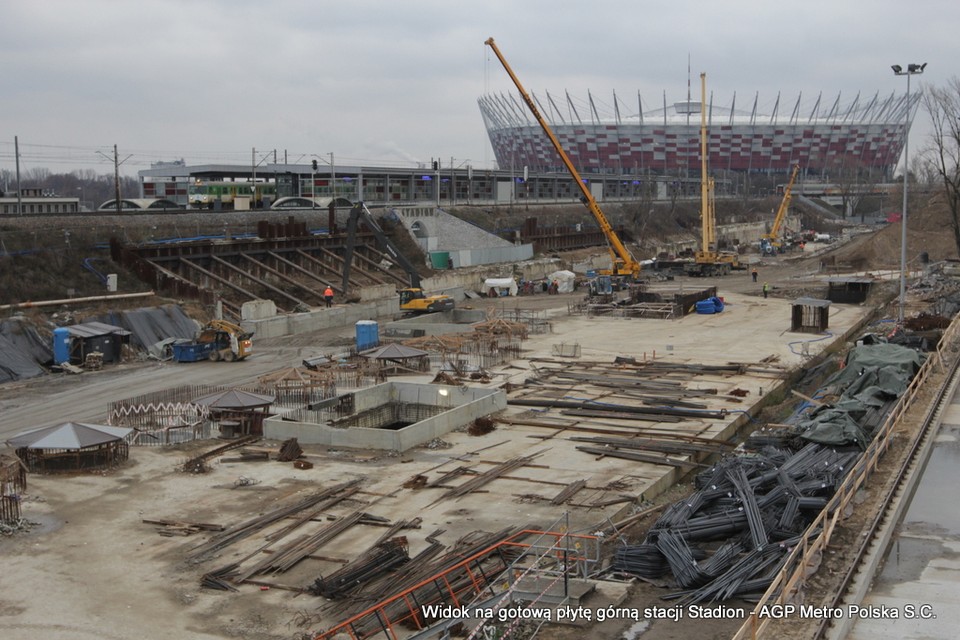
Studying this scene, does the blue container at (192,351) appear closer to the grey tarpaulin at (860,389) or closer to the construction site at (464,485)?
the construction site at (464,485)

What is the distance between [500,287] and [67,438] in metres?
45.2

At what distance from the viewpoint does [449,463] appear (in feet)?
81.3

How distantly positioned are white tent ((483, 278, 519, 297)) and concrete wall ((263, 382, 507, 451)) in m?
34.8

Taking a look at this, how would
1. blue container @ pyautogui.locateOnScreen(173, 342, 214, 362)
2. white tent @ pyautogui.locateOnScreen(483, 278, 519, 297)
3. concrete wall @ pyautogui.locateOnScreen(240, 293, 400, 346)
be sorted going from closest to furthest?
blue container @ pyautogui.locateOnScreen(173, 342, 214, 362)
concrete wall @ pyautogui.locateOnScreen(240, 293, 400, 346)
white tent @ pyautogui.locateOnScreen(483, 278, 519, 297)

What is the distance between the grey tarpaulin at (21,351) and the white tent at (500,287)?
108 feet

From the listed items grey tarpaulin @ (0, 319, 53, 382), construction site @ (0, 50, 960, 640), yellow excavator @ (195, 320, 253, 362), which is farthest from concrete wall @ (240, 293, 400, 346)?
grey tarpaulin @ (0, 319, 53, 382)

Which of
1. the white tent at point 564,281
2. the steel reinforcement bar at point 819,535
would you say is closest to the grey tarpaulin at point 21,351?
the steel reinforcement bar at point 819,535

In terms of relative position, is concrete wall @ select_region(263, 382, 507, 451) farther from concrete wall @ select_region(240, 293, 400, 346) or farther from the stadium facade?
the stadium facade

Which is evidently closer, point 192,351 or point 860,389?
point 860,389

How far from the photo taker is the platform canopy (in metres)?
23.4

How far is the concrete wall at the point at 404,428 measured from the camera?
2612cm

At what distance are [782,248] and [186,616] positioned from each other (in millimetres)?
103169

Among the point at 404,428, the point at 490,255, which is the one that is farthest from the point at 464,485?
the point at 490,255

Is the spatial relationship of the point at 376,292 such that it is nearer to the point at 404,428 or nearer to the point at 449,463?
the point at 404,428
